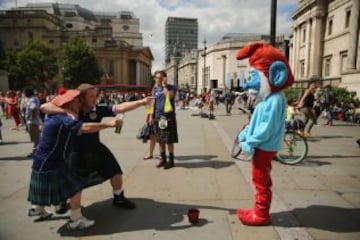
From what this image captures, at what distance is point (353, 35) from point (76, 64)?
5479 cm

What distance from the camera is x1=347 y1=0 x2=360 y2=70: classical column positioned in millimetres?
28781

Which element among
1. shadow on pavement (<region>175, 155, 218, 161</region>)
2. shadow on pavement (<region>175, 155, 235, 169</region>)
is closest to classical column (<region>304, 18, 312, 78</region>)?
shadow on pavement (<region>175, 155, 218, 161</region>)

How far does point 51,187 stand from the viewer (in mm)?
3809

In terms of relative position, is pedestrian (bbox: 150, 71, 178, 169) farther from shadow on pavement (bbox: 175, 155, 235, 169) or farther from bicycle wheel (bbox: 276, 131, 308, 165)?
bicycle wheel (bbox: 276, 131, 308, 165)

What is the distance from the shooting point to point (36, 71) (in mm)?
65000

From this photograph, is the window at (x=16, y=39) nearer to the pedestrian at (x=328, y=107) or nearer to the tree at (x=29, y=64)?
the tree at (x=29, y=64)

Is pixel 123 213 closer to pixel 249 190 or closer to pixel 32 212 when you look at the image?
pixel 32 212

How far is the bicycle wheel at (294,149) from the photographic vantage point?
7246mm

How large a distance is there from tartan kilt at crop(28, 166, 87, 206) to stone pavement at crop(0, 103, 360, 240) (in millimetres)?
424

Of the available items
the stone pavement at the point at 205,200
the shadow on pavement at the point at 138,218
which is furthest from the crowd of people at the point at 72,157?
Answer: the stone pavement at the point at 205,200

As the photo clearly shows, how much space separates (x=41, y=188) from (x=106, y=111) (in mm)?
1296

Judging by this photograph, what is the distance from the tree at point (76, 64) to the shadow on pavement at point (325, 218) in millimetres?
68238

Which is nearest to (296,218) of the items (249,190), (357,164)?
(249,190)

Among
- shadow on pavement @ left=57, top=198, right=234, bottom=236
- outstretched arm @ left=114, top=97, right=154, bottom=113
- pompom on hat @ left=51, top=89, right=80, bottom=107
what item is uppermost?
pompom on hat @ left=51, top=89, right=80, bottom=107
